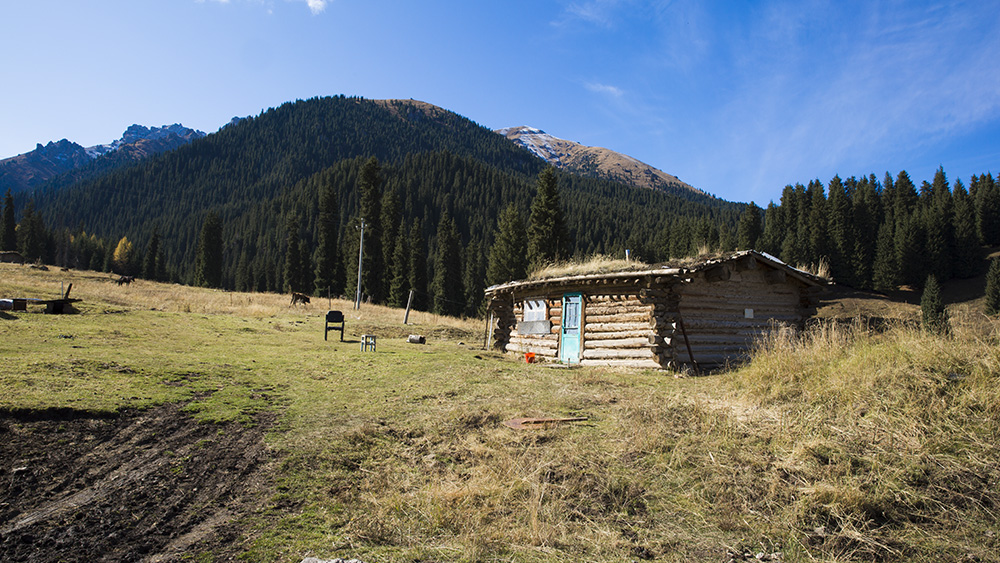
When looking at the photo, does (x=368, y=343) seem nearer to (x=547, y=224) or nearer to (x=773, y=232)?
(x=547, y=224)

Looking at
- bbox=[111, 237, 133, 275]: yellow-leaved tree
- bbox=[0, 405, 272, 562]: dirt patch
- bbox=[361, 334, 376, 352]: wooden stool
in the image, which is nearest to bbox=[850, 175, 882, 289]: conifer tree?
bbox=[361, 334, 376, 352]: wooden stool

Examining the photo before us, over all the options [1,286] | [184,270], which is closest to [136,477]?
[1,286]

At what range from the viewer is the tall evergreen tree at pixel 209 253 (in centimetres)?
7344

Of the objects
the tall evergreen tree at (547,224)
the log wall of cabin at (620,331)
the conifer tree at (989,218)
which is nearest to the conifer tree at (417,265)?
the tall evergreen tree at (547,224)

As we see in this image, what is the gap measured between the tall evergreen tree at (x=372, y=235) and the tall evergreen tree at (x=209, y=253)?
3267cm

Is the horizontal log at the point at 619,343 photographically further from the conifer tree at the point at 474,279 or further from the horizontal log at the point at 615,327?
the conifer tree at the point at 474,279

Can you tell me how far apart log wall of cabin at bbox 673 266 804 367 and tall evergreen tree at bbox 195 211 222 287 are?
77417 mm

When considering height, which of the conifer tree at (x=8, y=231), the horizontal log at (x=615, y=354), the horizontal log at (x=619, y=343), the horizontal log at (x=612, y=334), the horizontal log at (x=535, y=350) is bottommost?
the horizontal log at (x=535, y=350)

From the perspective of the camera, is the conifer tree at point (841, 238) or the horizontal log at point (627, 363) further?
the conifer tree at point (841, 238)

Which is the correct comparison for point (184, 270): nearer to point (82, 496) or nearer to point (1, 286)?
point (1, 286)

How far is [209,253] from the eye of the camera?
7388cm

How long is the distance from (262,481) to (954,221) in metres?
96.7

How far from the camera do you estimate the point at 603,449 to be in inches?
268

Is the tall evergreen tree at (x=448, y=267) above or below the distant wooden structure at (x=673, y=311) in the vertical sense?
above
